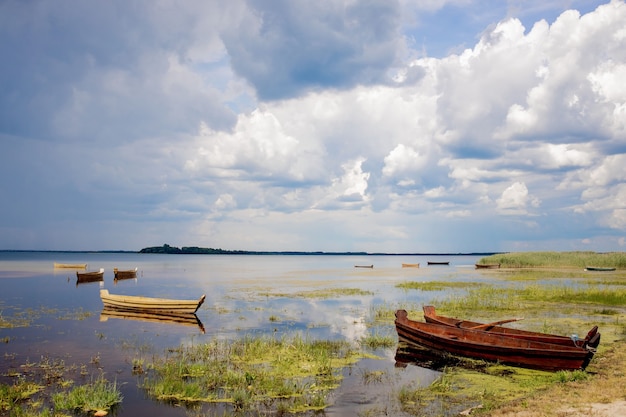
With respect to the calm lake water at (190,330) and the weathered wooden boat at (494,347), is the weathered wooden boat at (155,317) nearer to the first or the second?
the calm lake water at (190,330)

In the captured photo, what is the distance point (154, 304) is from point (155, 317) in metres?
1.38

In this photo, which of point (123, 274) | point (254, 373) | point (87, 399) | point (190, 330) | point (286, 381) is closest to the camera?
point (87, 399)

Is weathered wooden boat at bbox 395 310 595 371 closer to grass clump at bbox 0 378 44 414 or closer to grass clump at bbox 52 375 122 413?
grass clump at bbox 52 375 122 413

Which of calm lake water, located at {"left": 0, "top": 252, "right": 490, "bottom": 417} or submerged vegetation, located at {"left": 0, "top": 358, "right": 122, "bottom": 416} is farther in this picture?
calm lake water, located at {"left": 0, "top": 252, "right": 490, "bottom": 417}

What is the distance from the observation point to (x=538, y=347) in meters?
18.3

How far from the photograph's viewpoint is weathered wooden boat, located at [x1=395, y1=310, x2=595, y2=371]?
17078mm

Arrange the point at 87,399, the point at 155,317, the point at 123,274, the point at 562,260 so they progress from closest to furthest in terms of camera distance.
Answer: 1. the point at 87,399
2. the point at 155,317
3. the point at 123,274
4. the point at 562,260

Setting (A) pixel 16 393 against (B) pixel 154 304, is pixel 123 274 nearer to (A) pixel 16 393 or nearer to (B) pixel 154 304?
(B) pixel 154 304

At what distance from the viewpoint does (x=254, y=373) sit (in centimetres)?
1747

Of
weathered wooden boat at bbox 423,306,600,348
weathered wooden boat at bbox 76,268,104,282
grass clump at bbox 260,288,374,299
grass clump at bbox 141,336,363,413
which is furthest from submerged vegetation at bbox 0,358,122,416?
weathered wooden boat at bbox 76,268,104,282

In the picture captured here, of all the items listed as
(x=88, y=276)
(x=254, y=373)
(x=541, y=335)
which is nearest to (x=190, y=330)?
(x=254, y=373)

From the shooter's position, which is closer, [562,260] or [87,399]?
[87,399]

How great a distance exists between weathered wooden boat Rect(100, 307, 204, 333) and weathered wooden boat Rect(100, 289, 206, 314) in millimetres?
245

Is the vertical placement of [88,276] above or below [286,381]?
above
